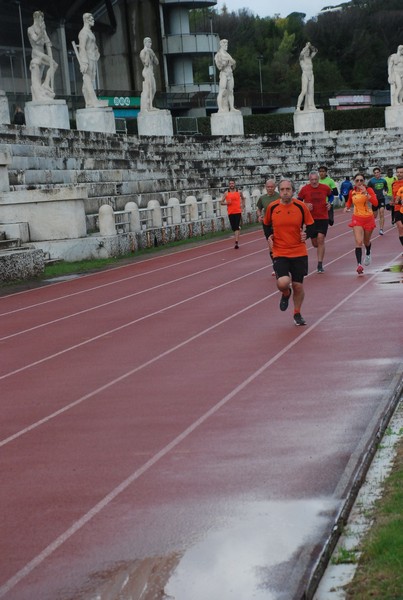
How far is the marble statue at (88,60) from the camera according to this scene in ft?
136

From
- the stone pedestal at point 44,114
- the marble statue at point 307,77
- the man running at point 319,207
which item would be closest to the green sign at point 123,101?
the marble statue at point 307,77

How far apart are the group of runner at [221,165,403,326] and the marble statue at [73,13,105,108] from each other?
43.3 feet

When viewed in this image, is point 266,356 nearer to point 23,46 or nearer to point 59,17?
point 23,46

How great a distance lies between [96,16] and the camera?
64.1 metres

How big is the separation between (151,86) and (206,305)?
106 ft

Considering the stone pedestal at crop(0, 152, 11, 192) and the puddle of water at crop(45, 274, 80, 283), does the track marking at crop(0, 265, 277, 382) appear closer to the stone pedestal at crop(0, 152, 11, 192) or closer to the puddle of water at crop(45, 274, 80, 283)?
the puddle of water at crop(45, 274, 80, 283)

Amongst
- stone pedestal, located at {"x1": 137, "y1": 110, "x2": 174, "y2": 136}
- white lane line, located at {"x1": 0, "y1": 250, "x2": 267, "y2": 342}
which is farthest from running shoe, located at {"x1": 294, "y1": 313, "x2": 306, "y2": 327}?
stone pedestal, located at {"x1": 137, "y1": 110, "x2": 174, "y2": 136}

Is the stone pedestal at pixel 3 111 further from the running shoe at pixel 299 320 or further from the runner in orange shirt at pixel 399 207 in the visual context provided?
the running shoe at pixel 299 320

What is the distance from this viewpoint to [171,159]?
42.8 meters

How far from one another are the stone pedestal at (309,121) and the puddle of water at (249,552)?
49.5 m

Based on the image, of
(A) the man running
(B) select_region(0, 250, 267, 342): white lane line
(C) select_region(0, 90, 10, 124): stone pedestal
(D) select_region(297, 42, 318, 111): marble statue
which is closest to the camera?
(B) select_region(0, 250, 267, 342): white lane line

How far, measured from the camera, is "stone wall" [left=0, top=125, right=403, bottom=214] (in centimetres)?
3059

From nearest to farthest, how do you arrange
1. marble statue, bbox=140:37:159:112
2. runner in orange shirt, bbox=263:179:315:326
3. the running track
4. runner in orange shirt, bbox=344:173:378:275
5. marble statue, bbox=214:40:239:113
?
the running track → runner in orange shirt, bbox=263:179:315:326 → runner in orange shirt, bbox=344:173:378:275 → marble statue, bbox=140:37:159:112 → marble statue, bbox=214:40:239:113

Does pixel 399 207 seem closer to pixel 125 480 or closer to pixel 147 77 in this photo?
pixel 125 480
